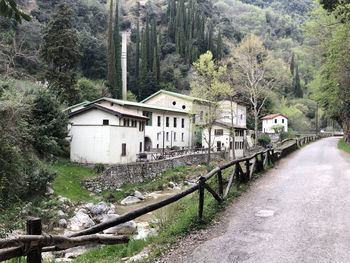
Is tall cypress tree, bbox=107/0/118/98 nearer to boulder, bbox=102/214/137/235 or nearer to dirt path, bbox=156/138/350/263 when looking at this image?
boulder, bbox=102/214/137/235

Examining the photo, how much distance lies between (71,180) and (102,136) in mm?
5632

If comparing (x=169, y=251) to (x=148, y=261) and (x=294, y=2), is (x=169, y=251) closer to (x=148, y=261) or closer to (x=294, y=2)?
(x=148, y=261)

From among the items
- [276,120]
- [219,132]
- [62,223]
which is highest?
[276,120]

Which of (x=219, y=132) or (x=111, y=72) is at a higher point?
(x=111, y=72)

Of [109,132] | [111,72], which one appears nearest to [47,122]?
[109,132]

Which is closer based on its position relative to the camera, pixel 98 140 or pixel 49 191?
pixel 49 191

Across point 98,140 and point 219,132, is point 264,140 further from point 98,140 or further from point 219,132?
point 98,140

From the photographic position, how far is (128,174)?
26438 mm

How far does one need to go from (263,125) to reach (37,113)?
216ft

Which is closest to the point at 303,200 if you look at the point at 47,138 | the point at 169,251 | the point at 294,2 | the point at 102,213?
the point at 169,251

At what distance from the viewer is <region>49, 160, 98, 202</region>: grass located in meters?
20.6

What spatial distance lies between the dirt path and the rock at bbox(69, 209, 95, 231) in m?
10.3

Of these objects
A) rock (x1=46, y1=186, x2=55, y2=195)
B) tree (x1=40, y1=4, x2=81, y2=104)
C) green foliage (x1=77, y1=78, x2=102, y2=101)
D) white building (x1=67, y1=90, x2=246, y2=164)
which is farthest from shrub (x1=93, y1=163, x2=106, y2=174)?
green foliage (x1=77, y1=78, x2=102, y2=101)

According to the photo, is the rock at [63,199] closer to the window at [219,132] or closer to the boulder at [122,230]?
the boulder at [122,230]
